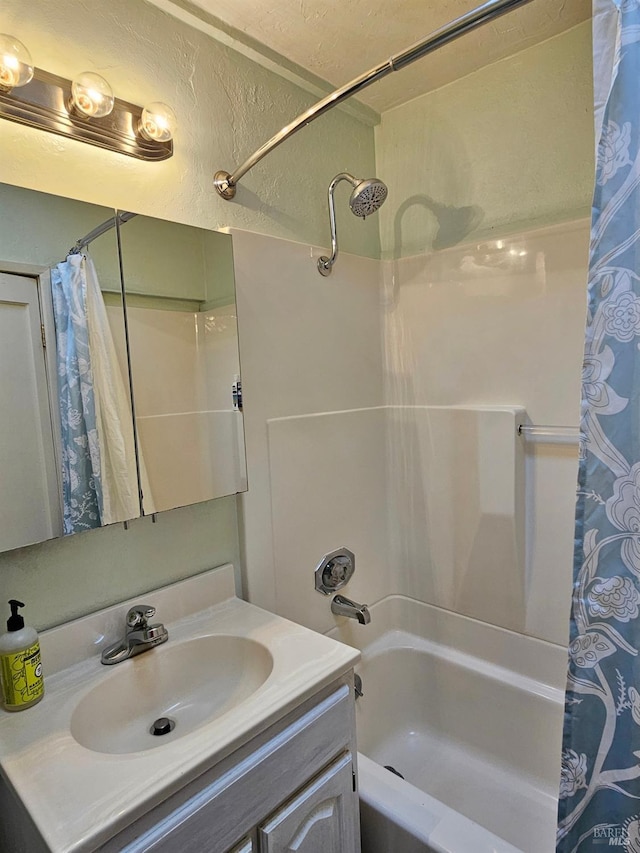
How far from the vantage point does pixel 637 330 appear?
0.78 meters

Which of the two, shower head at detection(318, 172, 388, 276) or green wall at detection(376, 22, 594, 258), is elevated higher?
green wall at detection(376, 22, 594, 258)

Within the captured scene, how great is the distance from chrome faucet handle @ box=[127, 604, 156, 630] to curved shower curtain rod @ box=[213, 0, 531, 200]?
1.07 m

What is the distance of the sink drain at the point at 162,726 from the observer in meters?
1.03

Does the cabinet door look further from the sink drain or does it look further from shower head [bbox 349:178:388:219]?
shower head [bbox 349:178:388:219]

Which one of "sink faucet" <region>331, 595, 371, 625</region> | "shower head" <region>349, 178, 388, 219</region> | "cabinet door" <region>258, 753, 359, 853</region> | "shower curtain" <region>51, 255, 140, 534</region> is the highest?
"shower head" <region>349, 178, 388, 219</region>

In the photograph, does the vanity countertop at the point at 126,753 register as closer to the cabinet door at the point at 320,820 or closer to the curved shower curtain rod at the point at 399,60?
the cabinet door at the point at 320,820

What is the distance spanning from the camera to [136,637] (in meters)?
1.09

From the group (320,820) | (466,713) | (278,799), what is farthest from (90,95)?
(466,713)

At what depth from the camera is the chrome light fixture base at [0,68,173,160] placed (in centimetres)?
95

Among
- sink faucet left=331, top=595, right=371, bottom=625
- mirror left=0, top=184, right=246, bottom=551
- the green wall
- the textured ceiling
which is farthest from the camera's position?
sink faucet left=331, top=595, right=371, bottom=625

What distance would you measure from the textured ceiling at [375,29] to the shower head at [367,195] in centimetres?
42

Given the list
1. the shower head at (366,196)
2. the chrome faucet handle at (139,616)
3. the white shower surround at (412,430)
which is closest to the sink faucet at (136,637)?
the chrome faucet handle at (139,616)

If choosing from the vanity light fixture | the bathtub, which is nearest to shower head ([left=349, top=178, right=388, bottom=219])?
the vanity light fixture

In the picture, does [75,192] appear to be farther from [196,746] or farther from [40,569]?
[196,746]
